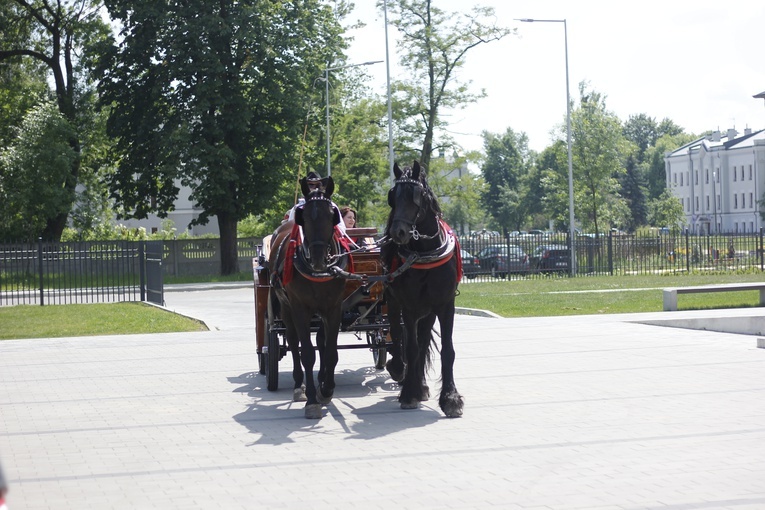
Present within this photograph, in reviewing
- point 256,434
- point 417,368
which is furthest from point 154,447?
point 417,368

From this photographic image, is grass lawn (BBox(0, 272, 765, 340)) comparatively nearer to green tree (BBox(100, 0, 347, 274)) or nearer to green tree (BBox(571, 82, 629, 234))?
green tree (BBox(100, 0, 347, 274))

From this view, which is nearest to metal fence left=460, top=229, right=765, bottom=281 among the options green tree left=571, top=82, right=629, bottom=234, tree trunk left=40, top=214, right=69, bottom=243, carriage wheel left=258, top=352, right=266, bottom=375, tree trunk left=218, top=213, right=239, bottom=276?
tree trunk left=218, top=213, right=239, bottom=276

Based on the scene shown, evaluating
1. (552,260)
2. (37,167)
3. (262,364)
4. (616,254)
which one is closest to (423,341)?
(262,364)

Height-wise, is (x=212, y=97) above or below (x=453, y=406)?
above

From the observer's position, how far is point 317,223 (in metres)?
9.57

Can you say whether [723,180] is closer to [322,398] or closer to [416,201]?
[322,398]

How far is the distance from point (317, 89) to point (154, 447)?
125 feet

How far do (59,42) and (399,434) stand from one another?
43784 millimetres

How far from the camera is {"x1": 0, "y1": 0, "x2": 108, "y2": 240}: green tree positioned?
47375 millimetres

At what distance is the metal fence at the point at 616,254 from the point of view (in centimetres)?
3925

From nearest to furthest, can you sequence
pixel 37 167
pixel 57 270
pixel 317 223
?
1. pixel 317 223
2. pixel 57 270
3. pixel 37 167

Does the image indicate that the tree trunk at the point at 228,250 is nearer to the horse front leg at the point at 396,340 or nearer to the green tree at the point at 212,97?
the green tree at the point at 212,97

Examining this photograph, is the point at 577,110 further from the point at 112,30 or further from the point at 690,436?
the point at 690,436

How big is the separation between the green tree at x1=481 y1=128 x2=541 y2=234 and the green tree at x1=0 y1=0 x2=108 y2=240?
2913 inches
